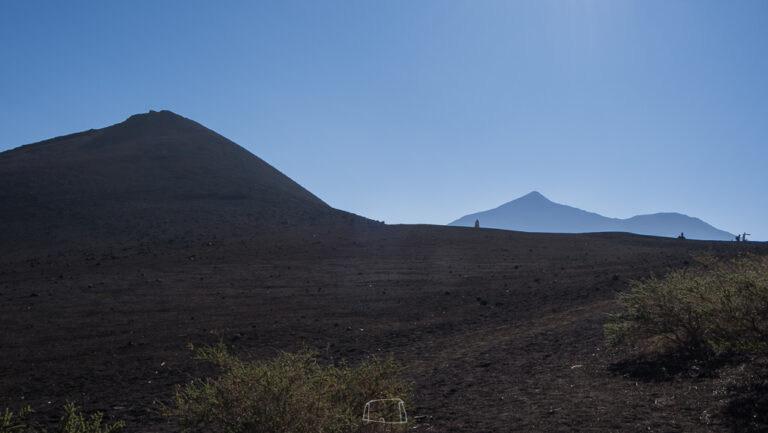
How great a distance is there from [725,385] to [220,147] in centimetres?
7795

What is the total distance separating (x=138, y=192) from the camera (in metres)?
48.9

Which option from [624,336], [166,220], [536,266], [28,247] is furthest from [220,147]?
[624,336]

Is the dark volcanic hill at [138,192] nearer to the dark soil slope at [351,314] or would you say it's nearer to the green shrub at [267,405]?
the dark soil slope at [351,314]

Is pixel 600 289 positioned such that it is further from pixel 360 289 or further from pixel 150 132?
pixel 150 132

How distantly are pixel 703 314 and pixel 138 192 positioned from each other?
5057cm

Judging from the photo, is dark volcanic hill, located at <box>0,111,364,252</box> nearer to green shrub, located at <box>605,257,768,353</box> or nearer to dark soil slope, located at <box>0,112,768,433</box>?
dark soil slope, located at <box>0,112,768,433</box>

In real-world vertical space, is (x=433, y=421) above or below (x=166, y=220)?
below

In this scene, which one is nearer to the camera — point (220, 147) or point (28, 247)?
point (28, 247)

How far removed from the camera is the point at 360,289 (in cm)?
1870

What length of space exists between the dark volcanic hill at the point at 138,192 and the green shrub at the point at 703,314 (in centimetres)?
3190

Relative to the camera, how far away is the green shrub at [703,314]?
6207 millimetres

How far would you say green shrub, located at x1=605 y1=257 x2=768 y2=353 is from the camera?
6.21 metres

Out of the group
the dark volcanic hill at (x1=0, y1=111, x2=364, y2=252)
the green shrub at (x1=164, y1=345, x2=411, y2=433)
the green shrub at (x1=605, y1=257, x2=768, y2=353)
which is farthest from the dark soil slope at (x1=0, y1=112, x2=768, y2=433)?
the green shrub at (x1=164, y1=345, x2=411, y2=433)

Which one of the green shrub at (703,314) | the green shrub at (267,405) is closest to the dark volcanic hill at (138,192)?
the green shrub at (703,314)
